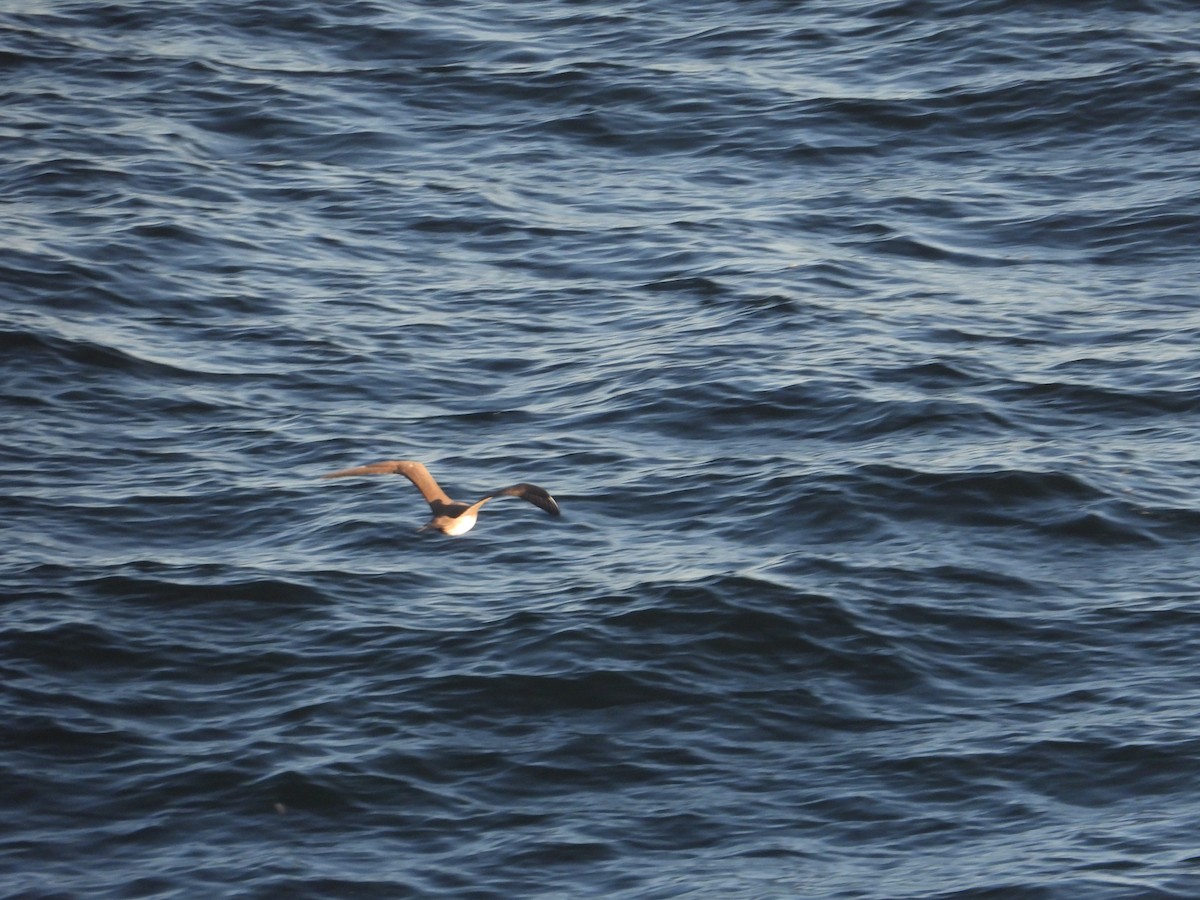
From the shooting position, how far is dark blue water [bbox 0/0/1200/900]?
11836mm

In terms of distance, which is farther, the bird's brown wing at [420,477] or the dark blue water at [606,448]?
the bird's brown wing at [420,477]

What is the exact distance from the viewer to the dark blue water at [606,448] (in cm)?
1184

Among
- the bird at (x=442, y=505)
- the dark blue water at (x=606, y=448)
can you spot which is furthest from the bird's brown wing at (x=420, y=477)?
the dark blue water at (x=606, y=448)

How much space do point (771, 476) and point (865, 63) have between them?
10.4 metres

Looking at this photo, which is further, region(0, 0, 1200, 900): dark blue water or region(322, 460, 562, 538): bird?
region(322, 460, 562, 538): bird

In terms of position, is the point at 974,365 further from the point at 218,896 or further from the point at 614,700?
the point at 218,896

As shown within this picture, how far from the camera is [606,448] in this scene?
54.1 feet

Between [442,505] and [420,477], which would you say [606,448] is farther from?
[420,477]

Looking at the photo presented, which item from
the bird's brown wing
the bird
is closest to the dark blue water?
the bird

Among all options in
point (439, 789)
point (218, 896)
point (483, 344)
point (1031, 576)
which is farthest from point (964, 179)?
point (218, 896)

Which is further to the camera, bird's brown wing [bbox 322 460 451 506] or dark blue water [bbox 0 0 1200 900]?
bird's brown wing [bbox 322 460 451 506]

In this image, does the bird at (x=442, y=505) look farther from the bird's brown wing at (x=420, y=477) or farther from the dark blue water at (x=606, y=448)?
the dark blue water at (x=606, y=448)

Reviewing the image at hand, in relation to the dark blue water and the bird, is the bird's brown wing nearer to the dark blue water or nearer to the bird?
the bird

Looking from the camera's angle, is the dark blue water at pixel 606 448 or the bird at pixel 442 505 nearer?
the dark blue water at pixel 606 448
